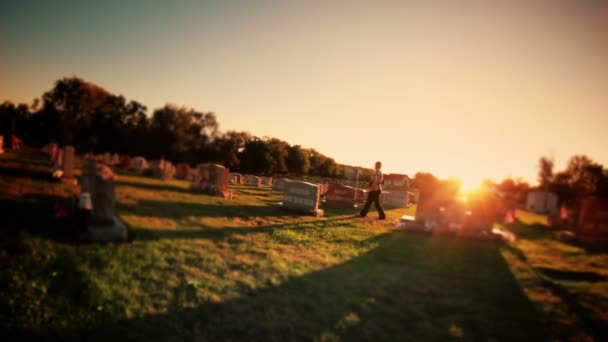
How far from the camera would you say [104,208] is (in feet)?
11.9

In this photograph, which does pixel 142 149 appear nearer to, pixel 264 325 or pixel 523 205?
pixel 264 325

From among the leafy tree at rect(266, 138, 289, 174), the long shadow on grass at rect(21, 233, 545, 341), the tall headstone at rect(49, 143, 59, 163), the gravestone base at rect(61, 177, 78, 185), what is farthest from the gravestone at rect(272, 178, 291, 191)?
the tall headstone at rect(49, 143, 59, 163)

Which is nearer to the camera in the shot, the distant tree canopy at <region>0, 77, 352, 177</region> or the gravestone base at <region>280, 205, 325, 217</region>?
the distant tree canopy at <region>0, 77, 352, 177</region>

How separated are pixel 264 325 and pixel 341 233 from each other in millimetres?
3642

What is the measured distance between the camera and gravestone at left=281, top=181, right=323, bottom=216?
7.85m

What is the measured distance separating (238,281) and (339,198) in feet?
30.3

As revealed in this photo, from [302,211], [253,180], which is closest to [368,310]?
[253,180]

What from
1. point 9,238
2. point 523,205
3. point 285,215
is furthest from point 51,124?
point 523,205

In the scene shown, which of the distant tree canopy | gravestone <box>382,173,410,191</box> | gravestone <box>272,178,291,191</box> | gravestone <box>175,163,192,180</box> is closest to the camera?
the distant tree canopy

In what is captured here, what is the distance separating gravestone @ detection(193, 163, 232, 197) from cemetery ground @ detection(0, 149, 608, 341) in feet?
0.52

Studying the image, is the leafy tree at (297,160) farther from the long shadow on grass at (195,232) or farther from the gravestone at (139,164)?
the gravestone at (139,164)

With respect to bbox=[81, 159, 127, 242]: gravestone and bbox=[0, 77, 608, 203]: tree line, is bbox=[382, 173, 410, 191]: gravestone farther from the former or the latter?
bbox=[81, 159, 127, 242]: gravestone

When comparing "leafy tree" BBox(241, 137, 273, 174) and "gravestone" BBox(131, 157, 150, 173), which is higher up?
"leafy tree" BBox(241, 137, 273, 174)

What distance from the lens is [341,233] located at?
6.94 meters
